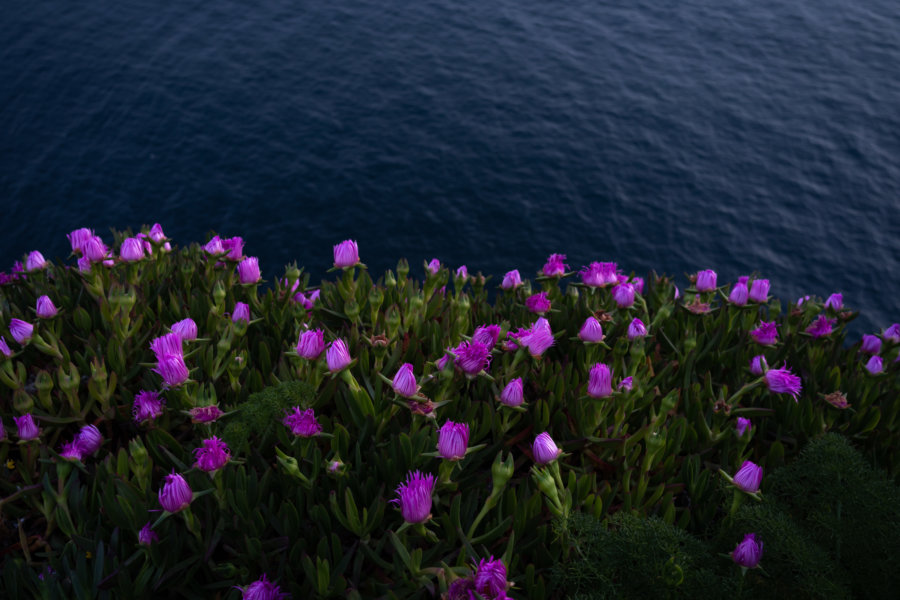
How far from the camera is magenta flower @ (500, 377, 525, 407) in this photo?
134 inches

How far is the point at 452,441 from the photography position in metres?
3.06

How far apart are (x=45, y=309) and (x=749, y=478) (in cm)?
358

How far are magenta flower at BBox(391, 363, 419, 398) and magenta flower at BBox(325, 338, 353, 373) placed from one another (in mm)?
312

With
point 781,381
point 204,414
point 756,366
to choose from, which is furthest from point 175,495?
point 756,366

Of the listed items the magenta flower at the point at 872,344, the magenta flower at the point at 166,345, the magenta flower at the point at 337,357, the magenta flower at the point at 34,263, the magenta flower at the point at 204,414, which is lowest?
the magenta flower at the point at 872,344

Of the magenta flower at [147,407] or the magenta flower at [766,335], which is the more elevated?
the magenta flower at [766,335]

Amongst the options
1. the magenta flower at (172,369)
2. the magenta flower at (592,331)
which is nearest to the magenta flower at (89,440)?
the magenta flower at (172,369)

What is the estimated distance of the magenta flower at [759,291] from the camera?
4445 mm

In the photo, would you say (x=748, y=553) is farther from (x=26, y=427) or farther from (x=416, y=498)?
(x=26, y=427)

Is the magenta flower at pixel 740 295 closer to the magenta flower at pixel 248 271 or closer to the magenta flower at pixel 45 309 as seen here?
the magenta flower at pixel 248 271

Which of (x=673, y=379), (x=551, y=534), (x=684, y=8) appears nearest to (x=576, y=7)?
(x=684, y=8)

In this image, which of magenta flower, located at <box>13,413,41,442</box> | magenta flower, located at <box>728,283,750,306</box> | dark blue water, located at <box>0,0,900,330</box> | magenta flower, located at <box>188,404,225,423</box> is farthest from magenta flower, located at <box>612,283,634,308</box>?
dark blue water, located at <box>0,0,900,330</box>

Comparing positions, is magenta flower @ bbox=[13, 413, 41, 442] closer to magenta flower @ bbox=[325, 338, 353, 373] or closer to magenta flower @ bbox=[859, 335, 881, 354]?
magenta flower @ bbox=[325, 338, 353, 373]

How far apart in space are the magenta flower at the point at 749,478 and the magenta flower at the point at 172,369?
7.98 ft
